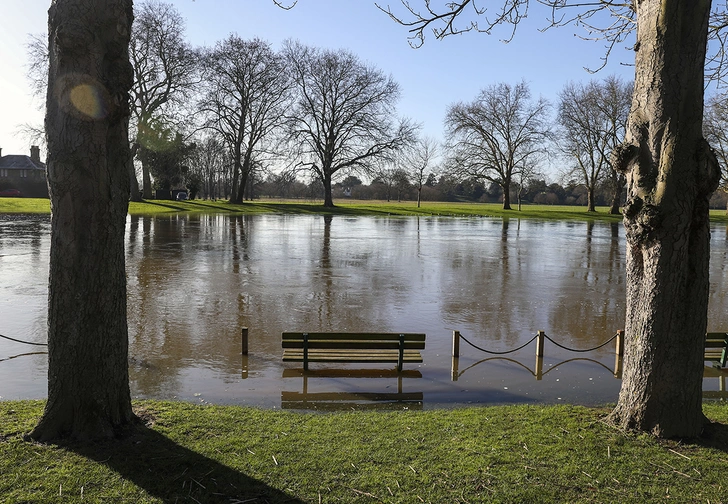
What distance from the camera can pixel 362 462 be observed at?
509 cm

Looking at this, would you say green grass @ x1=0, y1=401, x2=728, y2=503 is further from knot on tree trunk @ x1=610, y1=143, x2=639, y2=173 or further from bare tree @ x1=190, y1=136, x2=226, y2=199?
bare tree @ x1=190, y1=136, x2=226, y2=199

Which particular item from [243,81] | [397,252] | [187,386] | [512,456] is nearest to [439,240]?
[397,252]

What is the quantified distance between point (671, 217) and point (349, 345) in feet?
16.2

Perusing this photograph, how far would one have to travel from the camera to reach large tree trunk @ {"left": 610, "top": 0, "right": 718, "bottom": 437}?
18.2ft

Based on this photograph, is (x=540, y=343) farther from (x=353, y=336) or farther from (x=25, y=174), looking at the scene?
(x=25, y=174)

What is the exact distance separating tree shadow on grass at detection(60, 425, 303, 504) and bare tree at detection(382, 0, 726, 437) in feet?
12.5

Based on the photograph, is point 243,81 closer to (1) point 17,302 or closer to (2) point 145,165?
(2) point 145,165

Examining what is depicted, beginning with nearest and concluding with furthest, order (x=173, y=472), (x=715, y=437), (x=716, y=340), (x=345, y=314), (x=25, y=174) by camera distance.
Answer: (x=173, y=472), (x=715, y=437), (x=716, y=340), (x=345, y=314), (x=25, y=174)

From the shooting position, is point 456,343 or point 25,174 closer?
point 456,343

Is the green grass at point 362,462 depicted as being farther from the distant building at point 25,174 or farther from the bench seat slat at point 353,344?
the distant building at point 25,174

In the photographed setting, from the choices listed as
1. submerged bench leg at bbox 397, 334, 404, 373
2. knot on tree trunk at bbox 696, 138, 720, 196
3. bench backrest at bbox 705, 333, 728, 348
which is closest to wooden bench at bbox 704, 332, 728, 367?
bench backrest at bbox 705, 333, 728, 348

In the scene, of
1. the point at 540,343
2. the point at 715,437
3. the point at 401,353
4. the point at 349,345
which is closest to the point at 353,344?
the point at 349,345

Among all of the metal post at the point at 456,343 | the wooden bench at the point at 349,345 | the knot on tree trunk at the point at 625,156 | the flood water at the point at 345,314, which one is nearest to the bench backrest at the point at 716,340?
the flood water at the point at 345,314

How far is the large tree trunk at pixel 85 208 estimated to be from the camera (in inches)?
204
